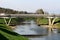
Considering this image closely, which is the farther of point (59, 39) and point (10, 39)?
point (59, 39)

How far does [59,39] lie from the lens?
3709 cm

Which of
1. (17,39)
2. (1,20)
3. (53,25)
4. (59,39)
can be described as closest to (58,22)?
(53,25)

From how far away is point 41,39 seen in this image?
37281 mm

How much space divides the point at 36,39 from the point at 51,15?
35.1 m

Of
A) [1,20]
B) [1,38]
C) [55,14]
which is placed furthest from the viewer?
[1,20]

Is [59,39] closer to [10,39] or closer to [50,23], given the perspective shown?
[10,39]

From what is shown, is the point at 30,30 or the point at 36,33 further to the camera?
the point at 30,30

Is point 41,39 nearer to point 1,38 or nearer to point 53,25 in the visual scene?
point 1,38

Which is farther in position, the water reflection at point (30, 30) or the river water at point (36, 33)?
the water reflection at point (30, 30)

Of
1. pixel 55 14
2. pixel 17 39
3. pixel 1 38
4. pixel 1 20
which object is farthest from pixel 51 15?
pixel 1 38

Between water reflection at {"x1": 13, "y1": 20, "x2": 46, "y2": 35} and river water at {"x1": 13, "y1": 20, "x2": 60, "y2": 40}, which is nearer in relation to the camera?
river water at {"x1": 13, "y1": 20, "x2": 60, "y2": 40}

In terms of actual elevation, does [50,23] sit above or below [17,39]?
below

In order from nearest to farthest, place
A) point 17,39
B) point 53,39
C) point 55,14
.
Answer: point 17,39 → point 53,39 → point 55,14

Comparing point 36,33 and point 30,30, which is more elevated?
point 36,33
